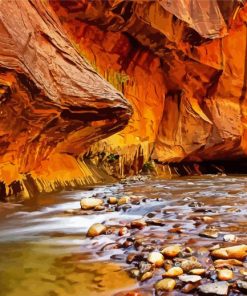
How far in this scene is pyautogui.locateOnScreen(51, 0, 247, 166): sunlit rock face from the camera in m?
10.8

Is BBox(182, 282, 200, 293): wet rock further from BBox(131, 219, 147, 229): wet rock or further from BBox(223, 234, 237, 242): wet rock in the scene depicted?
BBox(131, 219, 147, 229): wet rock

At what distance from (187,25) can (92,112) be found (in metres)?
6.06

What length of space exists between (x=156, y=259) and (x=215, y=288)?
2.04ft

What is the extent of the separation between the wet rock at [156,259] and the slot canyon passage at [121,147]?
12mm

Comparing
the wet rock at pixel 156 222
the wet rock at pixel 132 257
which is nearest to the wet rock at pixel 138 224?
the wet rock at pixel 156 222

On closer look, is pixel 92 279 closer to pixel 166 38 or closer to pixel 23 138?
pixel 23 138

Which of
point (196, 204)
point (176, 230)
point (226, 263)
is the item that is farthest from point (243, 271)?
point (196, 204)

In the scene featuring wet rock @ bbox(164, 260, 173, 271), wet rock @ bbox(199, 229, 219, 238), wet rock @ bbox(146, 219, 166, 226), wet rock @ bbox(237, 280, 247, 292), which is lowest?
wet rock @ bbox(237, 280, 247, 292)

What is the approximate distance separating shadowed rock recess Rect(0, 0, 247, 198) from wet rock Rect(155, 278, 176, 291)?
3839 mm

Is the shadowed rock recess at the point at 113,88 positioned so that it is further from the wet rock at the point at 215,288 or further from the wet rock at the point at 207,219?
the wet rock at the point at 215,288

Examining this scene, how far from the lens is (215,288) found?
2.27m

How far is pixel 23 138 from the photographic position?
6371 millimetres

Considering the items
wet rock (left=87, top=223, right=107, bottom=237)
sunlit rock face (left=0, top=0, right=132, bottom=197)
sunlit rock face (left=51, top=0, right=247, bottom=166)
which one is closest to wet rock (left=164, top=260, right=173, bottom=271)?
wet rock (left=87, top=223, right=107, bottom=237)

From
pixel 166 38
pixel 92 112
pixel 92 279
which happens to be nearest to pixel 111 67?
pixel 166 38
